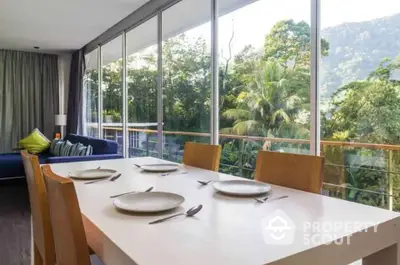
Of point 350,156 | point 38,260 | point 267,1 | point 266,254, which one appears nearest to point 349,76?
point 350,156

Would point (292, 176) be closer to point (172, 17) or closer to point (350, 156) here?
point (350, 156)

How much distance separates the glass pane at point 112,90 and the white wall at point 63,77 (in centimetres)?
168

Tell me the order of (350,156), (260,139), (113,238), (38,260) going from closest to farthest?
(113,238) → (38,260) → (350,156) → (260,139)

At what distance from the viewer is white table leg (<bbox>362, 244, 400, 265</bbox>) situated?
1.11 meters

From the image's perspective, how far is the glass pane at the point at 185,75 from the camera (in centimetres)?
380

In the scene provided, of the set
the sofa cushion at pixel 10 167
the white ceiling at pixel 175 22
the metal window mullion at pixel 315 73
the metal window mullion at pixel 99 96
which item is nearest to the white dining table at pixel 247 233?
the metal window mullion at pixel 315 73

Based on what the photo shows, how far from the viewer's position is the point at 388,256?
1.12 m

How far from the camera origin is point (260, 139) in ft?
A: 11.2

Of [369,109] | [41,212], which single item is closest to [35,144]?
Answer: [41,212]

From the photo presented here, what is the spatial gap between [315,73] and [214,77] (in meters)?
1.25

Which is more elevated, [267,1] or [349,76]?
[267,1]

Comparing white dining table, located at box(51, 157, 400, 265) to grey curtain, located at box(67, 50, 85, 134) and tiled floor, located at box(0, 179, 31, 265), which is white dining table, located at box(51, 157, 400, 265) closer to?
tiled floor, located at box(0, 179, 31, 265)

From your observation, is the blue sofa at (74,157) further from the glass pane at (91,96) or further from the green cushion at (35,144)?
the glass pane at (91,96)

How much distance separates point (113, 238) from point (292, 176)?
1.02 metres
